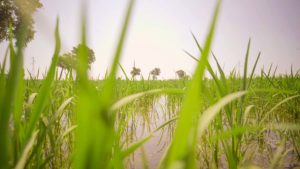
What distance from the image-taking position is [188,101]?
29cm

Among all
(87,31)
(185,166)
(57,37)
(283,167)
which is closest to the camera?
(87,31)

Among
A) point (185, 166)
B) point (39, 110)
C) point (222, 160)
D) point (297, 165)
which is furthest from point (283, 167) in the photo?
point (39, 110)

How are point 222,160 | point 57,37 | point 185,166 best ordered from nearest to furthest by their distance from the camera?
1. point 185,166
2. point 57,37
3. point 222,160

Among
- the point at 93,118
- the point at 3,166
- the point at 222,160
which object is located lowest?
the point at 222,160

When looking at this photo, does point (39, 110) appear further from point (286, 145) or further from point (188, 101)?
point (286, 145)

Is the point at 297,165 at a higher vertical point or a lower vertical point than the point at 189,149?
lower

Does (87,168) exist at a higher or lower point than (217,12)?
lower

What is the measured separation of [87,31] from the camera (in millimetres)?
212

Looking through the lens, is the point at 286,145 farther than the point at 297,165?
Yes

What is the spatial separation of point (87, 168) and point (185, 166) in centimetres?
16

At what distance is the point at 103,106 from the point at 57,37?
1.03 ft

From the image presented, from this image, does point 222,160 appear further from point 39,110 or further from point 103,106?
point 103,106

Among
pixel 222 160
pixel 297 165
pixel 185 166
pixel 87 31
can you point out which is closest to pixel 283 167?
pixel 297 165

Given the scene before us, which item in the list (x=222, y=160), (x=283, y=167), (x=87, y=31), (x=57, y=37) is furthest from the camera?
(x=222, y=160)
